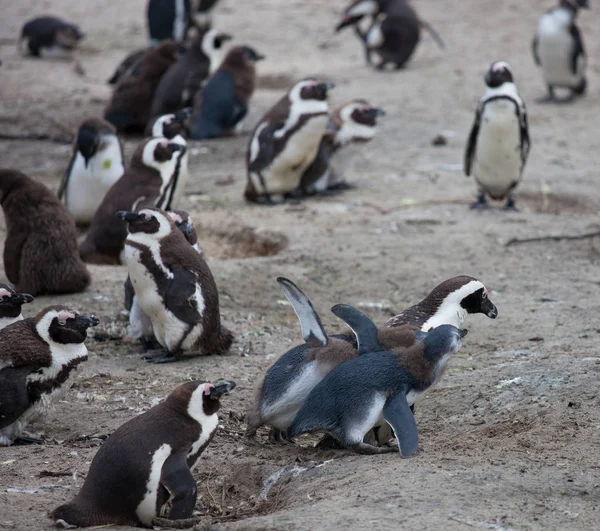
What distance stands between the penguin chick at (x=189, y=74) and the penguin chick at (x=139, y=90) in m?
0.13

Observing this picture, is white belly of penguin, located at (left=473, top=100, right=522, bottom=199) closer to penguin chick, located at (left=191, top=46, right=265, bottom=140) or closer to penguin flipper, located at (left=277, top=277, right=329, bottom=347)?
penguin chick, located at (left=191, top=46, right=265, bottom=140)

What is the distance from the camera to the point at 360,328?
4137 millimetres

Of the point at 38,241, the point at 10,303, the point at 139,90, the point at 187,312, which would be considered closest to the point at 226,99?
the point at 139,90

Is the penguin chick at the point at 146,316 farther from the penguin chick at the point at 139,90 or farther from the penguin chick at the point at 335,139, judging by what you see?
the penguin chick at the point at 139,90

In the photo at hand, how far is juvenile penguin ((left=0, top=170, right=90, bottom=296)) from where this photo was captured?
6.26m

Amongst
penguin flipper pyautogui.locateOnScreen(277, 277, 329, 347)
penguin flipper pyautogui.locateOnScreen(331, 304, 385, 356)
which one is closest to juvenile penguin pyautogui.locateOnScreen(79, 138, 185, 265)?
penguin flipper pyautogui.locateOnScreen(277, 277, 329, 347)

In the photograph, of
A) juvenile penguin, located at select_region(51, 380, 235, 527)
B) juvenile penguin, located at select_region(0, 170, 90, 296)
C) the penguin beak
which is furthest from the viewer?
juvenile penguin, located at select_region(0, 170, 90, 296)

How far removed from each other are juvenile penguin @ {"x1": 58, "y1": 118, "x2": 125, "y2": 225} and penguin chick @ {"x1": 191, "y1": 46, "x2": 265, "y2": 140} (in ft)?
9.81

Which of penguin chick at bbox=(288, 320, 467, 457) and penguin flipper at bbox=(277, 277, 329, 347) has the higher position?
penguin flipper at bbox=(277, 277, 329, 347)

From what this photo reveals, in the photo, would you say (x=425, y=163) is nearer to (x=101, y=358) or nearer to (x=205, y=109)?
(x=205, y=109)

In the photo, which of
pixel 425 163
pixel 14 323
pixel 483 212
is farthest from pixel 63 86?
pixel 14 323

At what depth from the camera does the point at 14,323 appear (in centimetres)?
436

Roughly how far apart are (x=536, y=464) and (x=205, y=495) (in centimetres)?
121

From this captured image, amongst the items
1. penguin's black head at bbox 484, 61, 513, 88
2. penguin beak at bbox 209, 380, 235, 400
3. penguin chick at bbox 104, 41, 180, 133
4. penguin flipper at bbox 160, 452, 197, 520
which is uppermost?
penguin's black head at bbox 484, 61, 513, 88
